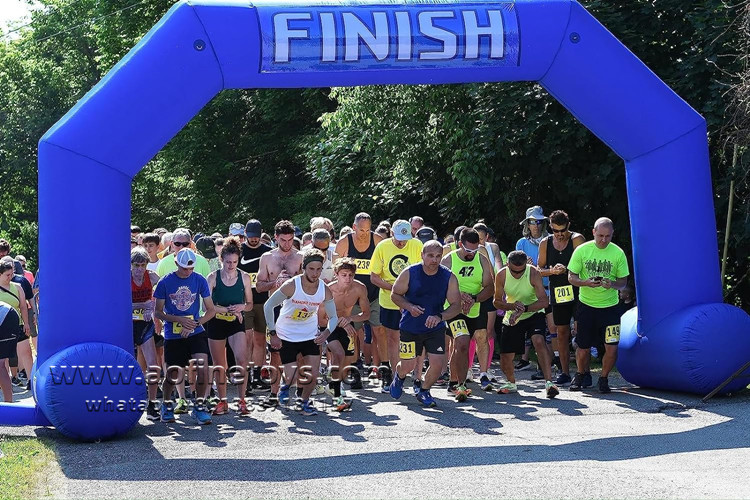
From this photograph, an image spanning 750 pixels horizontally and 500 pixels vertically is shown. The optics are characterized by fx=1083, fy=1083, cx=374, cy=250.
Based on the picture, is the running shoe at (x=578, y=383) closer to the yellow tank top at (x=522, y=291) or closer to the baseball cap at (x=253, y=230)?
the yellow tank top at (x=522, y=291)

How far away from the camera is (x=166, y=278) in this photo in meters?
10.3

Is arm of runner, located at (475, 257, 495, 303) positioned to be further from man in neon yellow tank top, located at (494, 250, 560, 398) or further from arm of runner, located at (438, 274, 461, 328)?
arm of runner, located at (438, 274, 461, 328)

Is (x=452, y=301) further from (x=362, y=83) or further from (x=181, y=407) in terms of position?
(x=181, y=407)

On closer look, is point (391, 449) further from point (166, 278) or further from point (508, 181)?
point (508, 181)

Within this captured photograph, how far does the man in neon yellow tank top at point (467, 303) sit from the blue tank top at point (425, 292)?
1.80 ft

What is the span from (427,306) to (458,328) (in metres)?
0.61

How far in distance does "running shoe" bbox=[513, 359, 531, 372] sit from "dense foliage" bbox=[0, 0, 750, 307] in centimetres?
262

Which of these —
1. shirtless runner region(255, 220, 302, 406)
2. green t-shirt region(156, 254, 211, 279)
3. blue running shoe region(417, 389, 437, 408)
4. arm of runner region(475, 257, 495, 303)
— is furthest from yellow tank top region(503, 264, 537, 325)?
green t-shirt region(156, 254, 211, 279)

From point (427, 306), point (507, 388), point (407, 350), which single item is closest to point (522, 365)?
point (507, 388)

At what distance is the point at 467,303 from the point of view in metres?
11.5

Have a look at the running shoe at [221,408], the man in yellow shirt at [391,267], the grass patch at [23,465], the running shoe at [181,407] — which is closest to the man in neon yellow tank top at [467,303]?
the man in yellow shirt at [391,267]

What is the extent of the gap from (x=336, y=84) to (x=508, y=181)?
749cm

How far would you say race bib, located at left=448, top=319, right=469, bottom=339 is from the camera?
11273mm

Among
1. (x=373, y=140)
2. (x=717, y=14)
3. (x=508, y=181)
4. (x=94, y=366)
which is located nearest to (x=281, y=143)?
(x=373, y=140)
